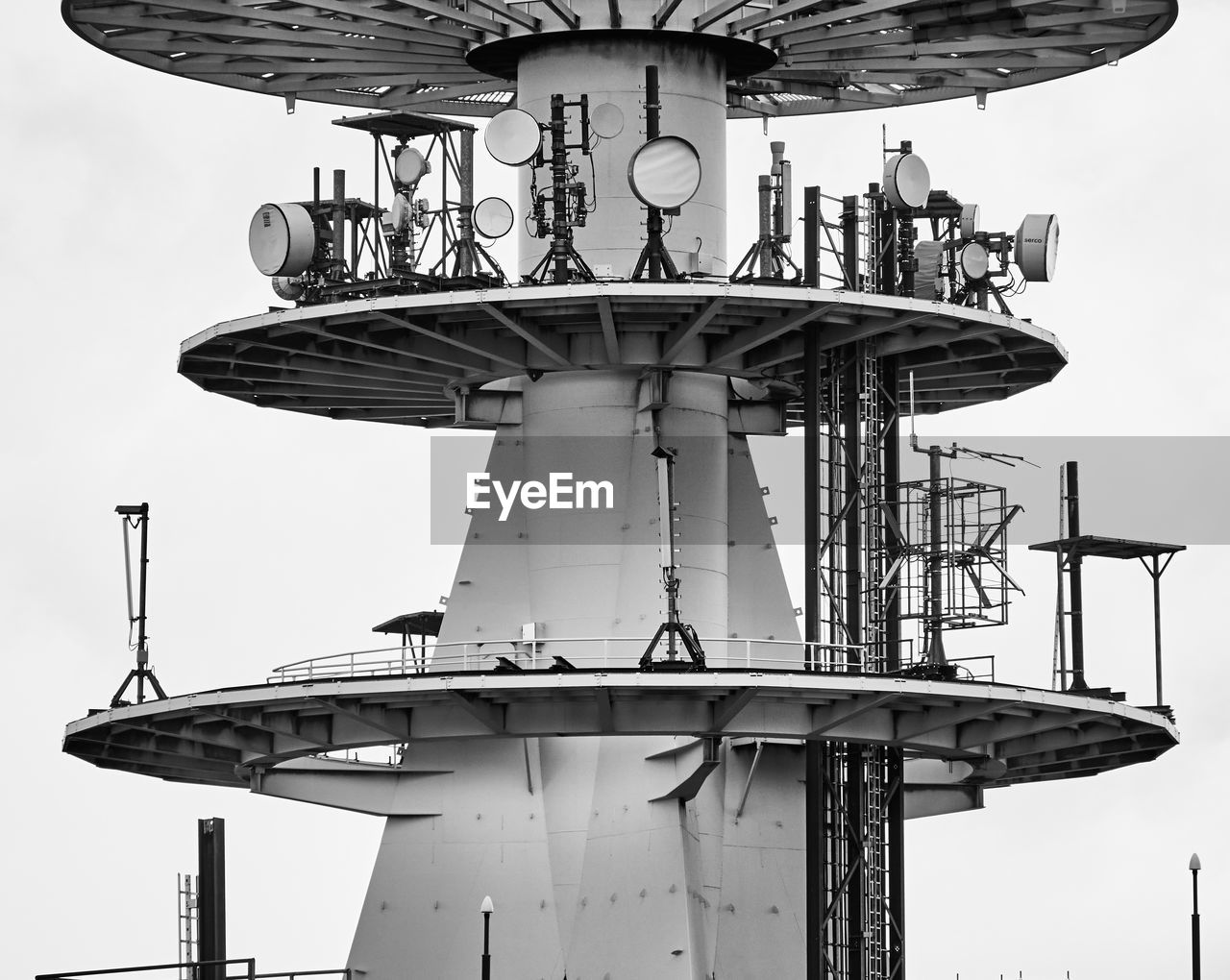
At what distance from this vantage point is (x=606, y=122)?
7912 centimetres

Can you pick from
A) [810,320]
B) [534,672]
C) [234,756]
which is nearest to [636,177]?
[810,320]

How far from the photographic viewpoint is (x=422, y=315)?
78.0 m

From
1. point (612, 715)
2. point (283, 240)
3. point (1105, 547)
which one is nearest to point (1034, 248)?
point (1105, 547)

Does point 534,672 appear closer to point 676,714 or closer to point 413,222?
point 676,714

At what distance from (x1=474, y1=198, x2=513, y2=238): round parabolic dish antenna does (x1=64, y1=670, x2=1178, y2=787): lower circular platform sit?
9.23 meters

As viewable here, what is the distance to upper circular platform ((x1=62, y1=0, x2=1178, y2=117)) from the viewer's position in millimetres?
→ 81438

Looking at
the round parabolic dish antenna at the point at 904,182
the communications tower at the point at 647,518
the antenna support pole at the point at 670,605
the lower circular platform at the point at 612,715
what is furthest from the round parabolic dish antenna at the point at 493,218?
the lower circular platform at the point at 612,715

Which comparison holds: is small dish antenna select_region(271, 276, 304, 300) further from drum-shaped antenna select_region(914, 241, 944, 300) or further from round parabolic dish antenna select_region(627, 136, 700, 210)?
drum-shaped antenna select_region(914, 241, 944, 300)

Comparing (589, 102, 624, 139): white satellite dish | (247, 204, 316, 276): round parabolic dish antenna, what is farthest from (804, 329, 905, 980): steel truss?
(247, 204, 316, 276): round parabolic dish antenna

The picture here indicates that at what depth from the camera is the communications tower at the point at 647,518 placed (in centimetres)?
7756

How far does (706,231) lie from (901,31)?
6620 millimetres

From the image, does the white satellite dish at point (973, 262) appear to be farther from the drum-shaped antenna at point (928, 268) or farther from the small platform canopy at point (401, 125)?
the small platform canopy at point (401, 125)

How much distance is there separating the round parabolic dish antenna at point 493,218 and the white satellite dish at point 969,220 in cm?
964

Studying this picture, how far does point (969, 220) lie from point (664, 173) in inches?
351
